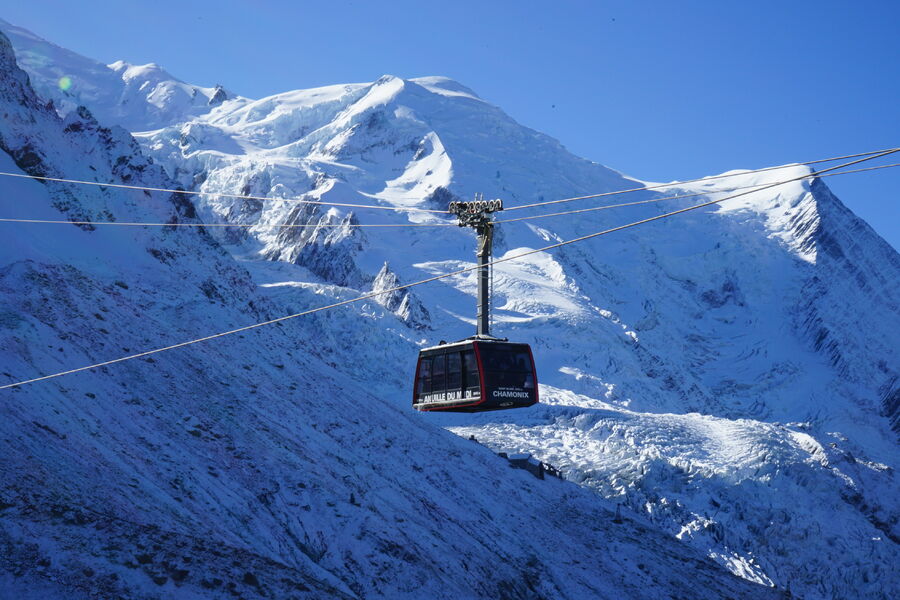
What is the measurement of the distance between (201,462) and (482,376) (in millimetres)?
19255

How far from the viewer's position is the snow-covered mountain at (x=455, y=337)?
43750 millimetres

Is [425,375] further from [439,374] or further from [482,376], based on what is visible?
[482,376]

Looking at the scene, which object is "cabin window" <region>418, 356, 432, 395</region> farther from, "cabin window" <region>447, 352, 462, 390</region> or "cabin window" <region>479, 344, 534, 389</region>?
"cabin window" <region>479, 344, 534, 389</region>

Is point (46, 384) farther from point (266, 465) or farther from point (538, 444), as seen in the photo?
point (538, 444)

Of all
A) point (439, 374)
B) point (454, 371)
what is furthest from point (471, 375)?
point (439, 374)

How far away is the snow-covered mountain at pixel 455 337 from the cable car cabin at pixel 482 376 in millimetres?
10184

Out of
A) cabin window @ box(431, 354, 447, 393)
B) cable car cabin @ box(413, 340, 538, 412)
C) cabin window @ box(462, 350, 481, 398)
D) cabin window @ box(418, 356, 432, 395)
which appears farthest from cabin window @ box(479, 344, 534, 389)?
cabin window @ box(418, 356, 432, 395)

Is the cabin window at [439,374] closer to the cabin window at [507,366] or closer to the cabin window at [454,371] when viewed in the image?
the cabin window at [454,371]

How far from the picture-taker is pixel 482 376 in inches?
1174

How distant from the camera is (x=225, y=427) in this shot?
49.6m

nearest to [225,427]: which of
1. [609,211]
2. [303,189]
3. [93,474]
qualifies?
[93,474]

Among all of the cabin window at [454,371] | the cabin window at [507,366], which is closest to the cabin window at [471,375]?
the cabin window at [454,371]

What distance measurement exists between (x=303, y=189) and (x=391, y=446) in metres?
113

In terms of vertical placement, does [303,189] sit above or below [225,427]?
above
